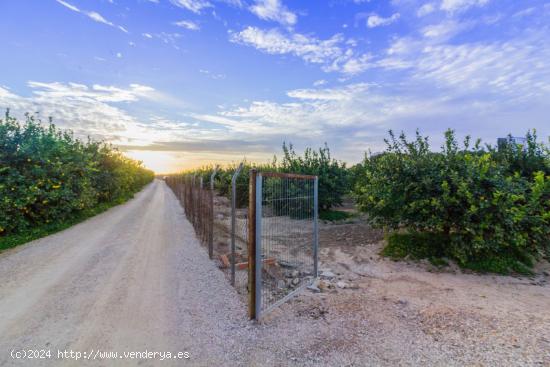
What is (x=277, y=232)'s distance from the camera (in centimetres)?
414

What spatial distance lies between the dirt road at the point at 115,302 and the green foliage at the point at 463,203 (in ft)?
13.0

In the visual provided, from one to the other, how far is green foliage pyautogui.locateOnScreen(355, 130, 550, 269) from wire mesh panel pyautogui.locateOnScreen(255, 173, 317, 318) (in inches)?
84.1

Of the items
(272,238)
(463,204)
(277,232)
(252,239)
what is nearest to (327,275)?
(277,232)

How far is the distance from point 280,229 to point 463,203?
3.70 metres

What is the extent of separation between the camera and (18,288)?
4.33m

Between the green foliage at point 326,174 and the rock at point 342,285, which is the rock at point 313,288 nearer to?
the rock at point 342,285

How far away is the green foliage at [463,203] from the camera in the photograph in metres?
4.89

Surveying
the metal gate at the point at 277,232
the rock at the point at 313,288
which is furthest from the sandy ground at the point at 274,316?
the metal gate at the point at 277,232

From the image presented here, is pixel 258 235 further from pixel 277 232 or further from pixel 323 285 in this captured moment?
pixel 323 285

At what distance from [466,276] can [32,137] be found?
1230cm

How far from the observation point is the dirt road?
2863 millimetres

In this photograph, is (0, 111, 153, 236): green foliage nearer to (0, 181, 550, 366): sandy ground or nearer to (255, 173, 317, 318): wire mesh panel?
(0, 181, 550, 366): sandy ground

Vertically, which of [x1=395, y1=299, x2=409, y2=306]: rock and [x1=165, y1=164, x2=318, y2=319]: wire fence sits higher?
[x1=165, y1=164, x2=318, y2=319]: wire fence

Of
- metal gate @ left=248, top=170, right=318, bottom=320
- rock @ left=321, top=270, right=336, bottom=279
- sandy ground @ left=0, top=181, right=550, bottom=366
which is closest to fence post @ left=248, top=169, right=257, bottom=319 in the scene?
metal gate @ left=248, top=170, right=318, bottom=320
